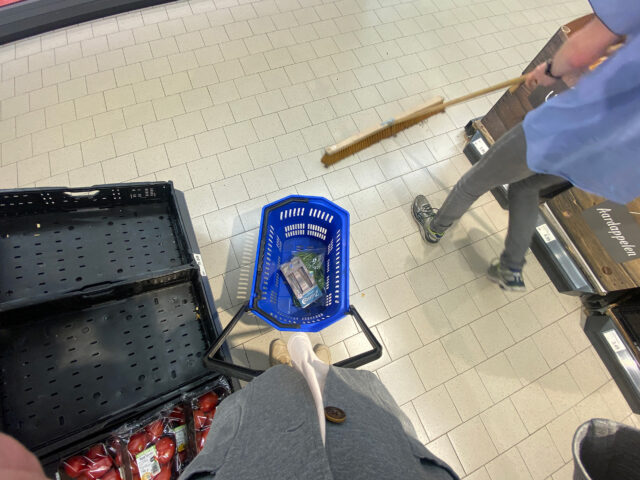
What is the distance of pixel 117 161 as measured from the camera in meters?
1.92

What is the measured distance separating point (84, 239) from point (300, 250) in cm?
94

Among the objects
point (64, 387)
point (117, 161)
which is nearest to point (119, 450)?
point (64, 387)

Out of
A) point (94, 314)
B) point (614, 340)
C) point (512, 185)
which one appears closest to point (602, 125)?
point (512, 185)

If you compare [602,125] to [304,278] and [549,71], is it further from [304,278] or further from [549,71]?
[304,278]

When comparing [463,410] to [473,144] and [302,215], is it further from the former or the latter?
[473,144]

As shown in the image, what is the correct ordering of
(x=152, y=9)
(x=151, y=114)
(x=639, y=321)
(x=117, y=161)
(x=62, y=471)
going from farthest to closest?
(x=152, y=9) → (x=151, y=114) → (x=117, y=161) → (x=639, y=321) → (x=62, y=471)

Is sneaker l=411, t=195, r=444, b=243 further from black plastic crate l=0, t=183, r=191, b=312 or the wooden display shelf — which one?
black plastic crate l=0, t=183, r=191, b=312

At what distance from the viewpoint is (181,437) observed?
45.3 inches

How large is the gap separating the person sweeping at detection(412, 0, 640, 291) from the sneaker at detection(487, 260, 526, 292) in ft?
1.42

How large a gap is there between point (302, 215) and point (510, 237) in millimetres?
994

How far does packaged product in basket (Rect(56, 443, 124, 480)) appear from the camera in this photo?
40.4 inches

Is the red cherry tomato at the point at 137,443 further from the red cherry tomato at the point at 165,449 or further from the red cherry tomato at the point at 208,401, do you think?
the red cherry tomato at the point at 208,401

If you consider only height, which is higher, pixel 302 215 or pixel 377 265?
pixel 302 215

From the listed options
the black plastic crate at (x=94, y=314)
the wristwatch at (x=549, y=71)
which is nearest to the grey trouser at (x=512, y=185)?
the wristwatch at (x=549, y=71)
